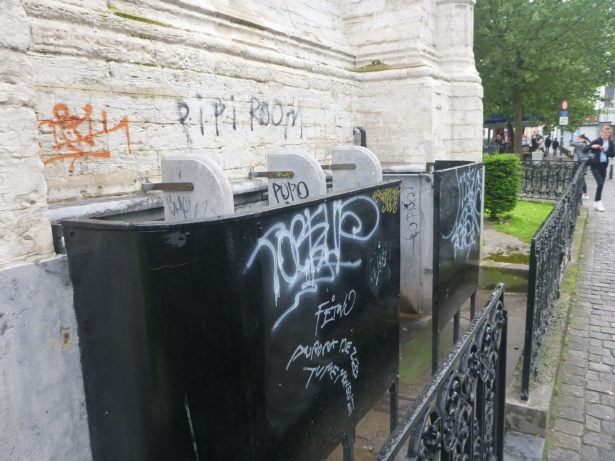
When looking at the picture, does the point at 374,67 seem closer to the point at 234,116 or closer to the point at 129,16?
the point at 234,116

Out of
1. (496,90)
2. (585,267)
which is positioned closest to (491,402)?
(585,267)

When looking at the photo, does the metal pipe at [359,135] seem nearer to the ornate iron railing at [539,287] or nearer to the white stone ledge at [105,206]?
the ornate iron railing at [539,287]

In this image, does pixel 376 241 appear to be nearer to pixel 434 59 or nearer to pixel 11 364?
pixel 11 364

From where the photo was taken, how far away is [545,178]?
13.3 metres

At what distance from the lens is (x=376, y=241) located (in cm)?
312

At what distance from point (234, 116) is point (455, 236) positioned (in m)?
2.34

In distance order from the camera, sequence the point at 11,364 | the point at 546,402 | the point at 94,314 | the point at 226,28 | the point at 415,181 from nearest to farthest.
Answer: the point at 11,364 < the point at 94,314 < the point at 546,402 < the point at 226,28 < the point at 415,181

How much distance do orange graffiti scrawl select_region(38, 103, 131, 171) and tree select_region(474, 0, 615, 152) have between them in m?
16.2

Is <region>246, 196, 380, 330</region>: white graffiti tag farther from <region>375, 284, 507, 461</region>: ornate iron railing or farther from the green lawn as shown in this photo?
the green lawn

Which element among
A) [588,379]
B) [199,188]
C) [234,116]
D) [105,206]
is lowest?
[588,379]

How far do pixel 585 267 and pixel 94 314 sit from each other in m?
7.07

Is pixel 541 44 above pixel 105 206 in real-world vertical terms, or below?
above

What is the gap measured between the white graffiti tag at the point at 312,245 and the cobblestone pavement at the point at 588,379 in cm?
199

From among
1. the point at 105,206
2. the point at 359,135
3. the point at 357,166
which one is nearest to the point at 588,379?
the point at 357,166
